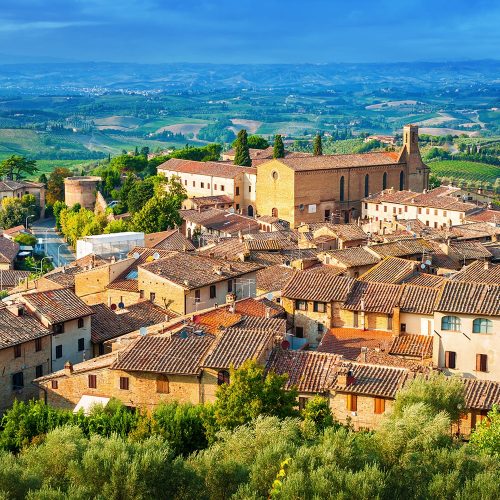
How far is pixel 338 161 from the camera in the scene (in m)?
68.9

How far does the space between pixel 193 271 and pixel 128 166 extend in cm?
5391

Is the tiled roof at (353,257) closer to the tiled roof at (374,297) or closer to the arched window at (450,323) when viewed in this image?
the tiled roof at (374,297)

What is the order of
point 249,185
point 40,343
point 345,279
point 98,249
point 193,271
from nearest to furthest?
point 40,343 → point 345,279 → point 193,271 → point 98,249 → point 249,185

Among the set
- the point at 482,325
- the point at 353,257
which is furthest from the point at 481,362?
the point at 353,257

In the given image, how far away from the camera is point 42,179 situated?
88.4 meters

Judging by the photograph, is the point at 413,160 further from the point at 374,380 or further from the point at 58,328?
the point at 374,380

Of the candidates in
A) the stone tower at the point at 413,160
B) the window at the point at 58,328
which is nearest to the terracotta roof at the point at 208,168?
the stone tower at the point at 413,160

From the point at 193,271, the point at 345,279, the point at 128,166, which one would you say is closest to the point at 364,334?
the point at 345,279

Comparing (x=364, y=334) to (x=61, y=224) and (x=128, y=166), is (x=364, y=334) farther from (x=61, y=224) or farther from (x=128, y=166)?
(x=128, y=166)

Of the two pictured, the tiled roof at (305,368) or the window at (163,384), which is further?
the window at (163,384)

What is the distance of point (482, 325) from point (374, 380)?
394cm

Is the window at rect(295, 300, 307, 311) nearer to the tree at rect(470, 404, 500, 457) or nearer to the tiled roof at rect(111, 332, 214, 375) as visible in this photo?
the tiled roof at rect(111, 332, 214, 375)

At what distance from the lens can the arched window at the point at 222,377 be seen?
896 inches

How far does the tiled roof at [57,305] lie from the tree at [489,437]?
1293 cm
